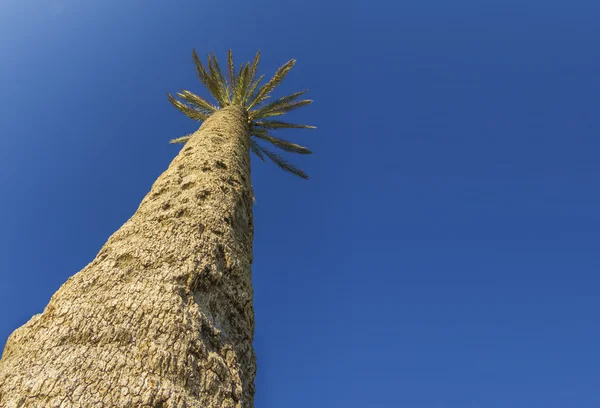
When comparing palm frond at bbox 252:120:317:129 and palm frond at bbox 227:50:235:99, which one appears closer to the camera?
palm frond at bbox 252:120:317:129

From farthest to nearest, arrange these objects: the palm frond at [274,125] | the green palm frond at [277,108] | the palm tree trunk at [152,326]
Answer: the green palm frond at [277,108] < the palm frond at [274,125] < the palm tree trunk at [152,326]

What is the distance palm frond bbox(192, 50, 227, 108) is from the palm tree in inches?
247

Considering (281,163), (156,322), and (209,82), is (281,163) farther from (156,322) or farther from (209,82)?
(156,322)

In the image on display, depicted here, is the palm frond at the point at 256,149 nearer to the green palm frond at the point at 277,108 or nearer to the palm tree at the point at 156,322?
the green palm frond at the point at 277,108

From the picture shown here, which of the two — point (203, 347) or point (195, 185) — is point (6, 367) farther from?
point (195, 185)

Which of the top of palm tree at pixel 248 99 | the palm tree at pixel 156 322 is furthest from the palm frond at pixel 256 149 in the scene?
the palm tree at pixel 156 322

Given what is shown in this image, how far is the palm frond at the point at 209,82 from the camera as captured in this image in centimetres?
875

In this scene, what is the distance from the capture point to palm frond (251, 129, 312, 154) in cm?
877

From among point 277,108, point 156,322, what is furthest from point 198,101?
point 156,322

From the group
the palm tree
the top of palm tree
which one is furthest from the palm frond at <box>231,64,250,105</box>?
the palm tree

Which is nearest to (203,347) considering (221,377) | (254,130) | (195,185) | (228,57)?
(221,377)

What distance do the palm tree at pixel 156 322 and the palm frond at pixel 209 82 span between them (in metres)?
6.28

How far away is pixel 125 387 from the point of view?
5.03 feet

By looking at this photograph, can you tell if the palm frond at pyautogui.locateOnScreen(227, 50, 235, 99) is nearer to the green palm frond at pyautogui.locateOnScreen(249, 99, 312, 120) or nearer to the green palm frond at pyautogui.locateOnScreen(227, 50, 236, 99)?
the green palm frond at pyautogui.locateOnScreen(227, 50, 236, 99)
